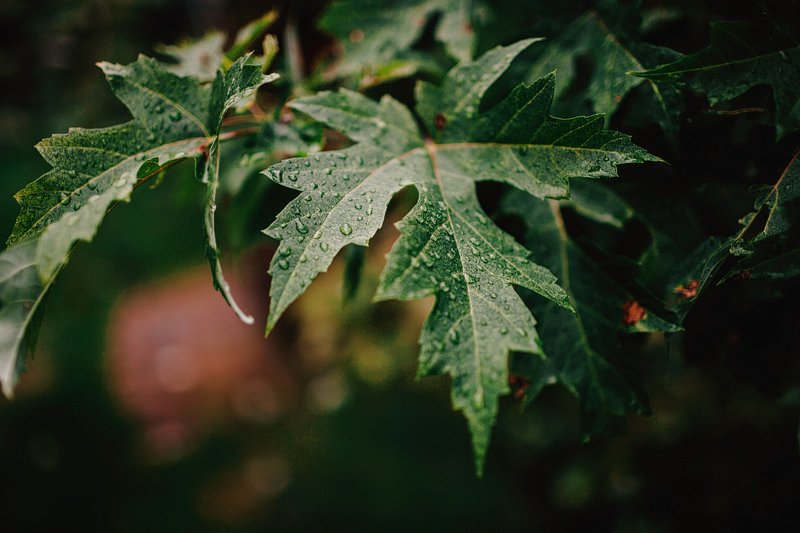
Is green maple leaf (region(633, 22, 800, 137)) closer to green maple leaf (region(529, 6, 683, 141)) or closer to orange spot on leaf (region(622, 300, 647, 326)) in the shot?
green maple leaf (region(529, 6, 683, 141))

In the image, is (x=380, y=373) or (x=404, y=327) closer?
(x=404, y=327)

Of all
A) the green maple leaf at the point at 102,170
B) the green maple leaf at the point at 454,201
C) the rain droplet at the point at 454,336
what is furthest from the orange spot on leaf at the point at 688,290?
A: the green maple leaf at the point at 102,170

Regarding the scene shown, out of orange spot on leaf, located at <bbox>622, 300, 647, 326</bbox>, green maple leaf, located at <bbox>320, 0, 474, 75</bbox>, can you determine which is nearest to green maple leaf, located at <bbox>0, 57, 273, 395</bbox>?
green maple leaf, located at <bbox>320, 0, 474, 75</bbox>

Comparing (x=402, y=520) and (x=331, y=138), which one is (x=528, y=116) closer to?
(x=331, y=138)

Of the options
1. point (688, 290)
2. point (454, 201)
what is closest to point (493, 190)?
point (454, 201)

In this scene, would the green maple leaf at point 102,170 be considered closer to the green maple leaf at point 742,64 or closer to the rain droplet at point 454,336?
the rain droplet at point 454,336

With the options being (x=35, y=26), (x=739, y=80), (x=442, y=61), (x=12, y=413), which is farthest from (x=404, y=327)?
(x=12, y=413)

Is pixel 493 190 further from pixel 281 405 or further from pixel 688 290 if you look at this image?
pixel 281 405
